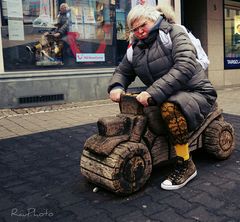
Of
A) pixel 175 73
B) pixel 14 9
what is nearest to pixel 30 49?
pixel 14 9

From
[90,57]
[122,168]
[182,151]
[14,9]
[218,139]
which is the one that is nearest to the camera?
[122,168]

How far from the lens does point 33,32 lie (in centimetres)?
758

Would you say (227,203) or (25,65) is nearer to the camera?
(227,203)

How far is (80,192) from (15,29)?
4.99 metres

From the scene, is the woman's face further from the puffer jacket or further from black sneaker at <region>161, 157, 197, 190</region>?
black sneaker at <region>161, 157, 197, 190</region>

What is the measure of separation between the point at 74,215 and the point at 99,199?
33 cm

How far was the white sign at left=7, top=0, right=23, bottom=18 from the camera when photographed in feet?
23.7

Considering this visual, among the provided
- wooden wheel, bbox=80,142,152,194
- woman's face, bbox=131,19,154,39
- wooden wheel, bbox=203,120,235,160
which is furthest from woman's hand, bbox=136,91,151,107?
wooden wheel, bbox=203,120,235,160

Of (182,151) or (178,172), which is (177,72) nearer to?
(182,151)

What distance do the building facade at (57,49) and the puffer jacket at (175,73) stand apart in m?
4.14

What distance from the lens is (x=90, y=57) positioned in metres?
8.45

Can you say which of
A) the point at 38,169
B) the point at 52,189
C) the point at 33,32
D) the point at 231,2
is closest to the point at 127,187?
the point at 52,189

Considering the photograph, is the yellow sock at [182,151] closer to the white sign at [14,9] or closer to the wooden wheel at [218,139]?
the wooden wheel at [218,139]

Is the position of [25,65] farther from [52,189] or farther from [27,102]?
[52,189]
